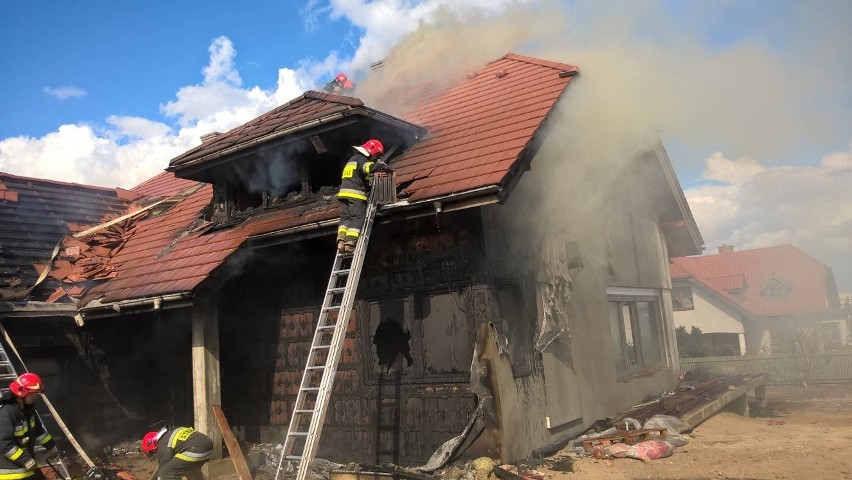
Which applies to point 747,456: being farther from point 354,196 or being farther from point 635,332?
point 354,196

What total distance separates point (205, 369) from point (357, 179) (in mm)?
3283

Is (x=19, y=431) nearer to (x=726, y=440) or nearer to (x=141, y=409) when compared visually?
(x=141, y=409)

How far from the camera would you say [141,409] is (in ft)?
33.1

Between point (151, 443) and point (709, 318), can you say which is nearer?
point (151, 443)

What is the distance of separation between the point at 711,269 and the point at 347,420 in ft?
130

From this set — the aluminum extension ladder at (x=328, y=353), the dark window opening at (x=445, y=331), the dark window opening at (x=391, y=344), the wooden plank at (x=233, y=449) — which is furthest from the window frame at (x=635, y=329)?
the wooden plank at (x=233, y=449)

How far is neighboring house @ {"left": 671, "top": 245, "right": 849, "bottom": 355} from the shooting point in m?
34.7

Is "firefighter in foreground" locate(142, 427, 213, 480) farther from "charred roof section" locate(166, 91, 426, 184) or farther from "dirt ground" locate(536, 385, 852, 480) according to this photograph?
"charred roof section" locate(166, 91, 426, 184)

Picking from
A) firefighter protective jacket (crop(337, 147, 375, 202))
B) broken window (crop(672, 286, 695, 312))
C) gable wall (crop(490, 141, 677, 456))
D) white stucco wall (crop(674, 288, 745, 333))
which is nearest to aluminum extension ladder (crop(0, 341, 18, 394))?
firefighter protective jacket (crop(337, 147, 375, 202))

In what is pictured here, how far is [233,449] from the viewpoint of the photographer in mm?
7680

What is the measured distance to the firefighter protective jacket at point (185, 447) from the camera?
5910 millimetres

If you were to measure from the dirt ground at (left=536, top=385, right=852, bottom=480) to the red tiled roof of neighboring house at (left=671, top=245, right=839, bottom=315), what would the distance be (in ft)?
83.6

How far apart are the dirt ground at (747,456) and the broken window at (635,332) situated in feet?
5.04

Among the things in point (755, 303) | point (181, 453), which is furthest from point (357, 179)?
point (755, 303)
